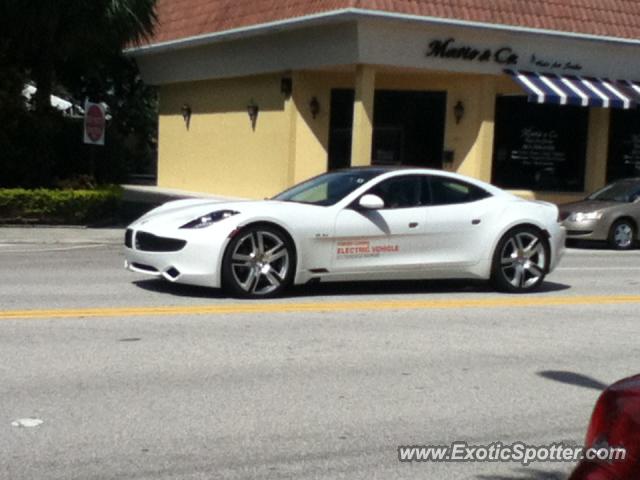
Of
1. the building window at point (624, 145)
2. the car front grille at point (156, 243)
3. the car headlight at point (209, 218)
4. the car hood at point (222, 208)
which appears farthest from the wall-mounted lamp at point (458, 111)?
the car front grille at point (156, 243)

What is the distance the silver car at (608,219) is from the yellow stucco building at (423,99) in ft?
14.7

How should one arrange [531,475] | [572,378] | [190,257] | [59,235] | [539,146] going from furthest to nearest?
1. [539,146]
2. [59,235]
3. [190,257]
4. [572,378]
5. [531,475]

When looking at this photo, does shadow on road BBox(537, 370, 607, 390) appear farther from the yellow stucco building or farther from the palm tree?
the palm tree

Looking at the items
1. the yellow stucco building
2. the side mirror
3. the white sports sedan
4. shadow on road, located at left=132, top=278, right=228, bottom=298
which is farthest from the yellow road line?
the yellow stucco building

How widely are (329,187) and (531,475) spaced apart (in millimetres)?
6690

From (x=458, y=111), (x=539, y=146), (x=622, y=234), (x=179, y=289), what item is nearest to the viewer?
(x=179, y=289)

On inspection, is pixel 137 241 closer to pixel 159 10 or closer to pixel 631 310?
pixel 631 310

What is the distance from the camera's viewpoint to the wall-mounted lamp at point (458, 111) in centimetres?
2702

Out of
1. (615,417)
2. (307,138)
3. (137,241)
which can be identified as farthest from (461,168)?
(615,417)

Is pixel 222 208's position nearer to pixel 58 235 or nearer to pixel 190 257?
pixel 190 257

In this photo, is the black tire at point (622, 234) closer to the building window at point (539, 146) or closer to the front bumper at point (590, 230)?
the front bumper at point (590, 230)

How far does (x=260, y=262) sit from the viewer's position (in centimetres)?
1123

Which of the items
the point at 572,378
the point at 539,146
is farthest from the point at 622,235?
the point at 572,378

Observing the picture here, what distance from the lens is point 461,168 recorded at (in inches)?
1068
